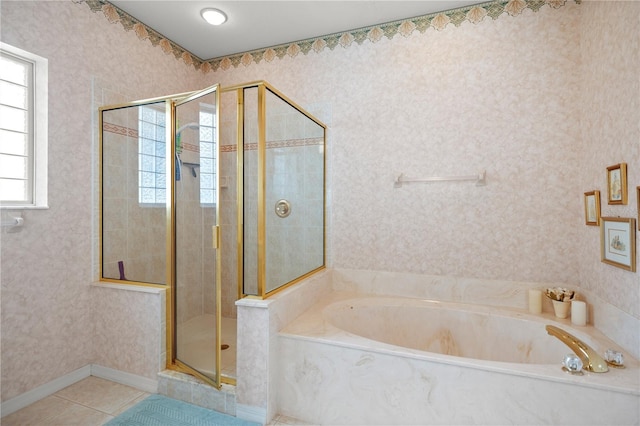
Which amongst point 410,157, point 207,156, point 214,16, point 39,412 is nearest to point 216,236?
point 207,156

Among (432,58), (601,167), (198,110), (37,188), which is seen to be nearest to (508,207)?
(601,167)

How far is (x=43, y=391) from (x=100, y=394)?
1.02ft

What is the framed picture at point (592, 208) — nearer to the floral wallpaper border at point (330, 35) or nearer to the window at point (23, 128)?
the floral wallpaper border at point (330, 35)

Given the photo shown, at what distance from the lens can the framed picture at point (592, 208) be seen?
1788mm

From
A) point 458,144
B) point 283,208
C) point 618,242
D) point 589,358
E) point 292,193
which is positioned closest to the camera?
point 589,358

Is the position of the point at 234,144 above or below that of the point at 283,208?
above

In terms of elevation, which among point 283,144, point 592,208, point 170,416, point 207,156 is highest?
point 283,144

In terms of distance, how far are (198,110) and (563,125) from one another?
7.57 ft

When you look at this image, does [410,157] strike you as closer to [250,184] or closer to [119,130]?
[250,184]

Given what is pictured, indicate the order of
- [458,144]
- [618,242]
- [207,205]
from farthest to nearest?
[458,144] < [207,205] < [618,242]

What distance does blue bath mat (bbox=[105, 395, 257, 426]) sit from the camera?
5.55 feet

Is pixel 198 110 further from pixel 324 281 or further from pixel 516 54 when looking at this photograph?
pixel 516 54

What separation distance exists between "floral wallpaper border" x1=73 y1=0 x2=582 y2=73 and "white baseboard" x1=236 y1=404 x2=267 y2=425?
263cm

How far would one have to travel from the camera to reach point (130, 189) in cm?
219
